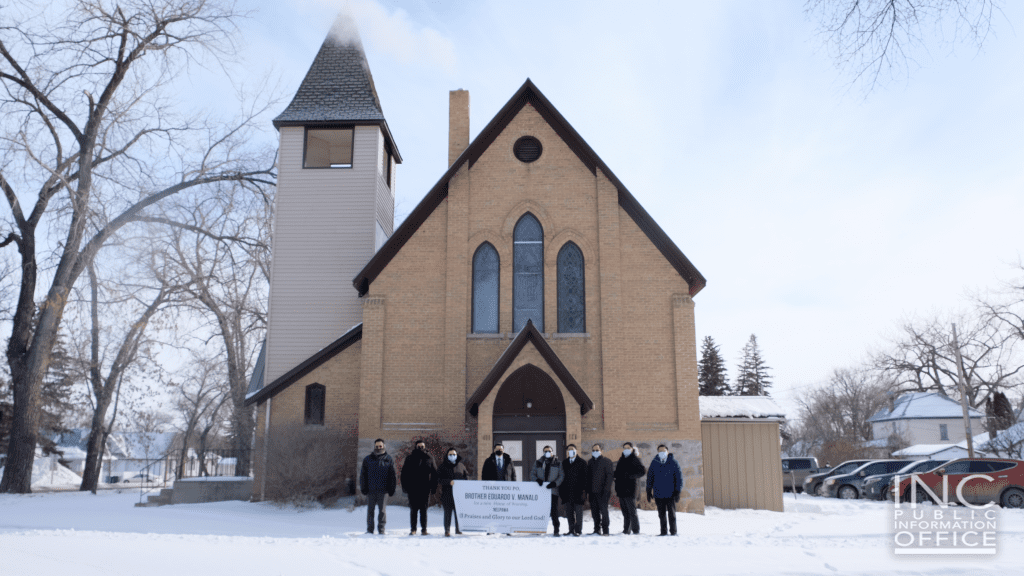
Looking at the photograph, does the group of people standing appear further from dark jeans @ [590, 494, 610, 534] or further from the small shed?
the small shed

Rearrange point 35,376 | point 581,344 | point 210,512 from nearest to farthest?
point 210,512 → point 581,344 → point 35,376

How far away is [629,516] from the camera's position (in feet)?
42.1

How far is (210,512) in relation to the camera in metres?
16.0

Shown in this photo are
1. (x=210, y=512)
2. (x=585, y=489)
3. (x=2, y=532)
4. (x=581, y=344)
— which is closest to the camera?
(x=2, y=532)

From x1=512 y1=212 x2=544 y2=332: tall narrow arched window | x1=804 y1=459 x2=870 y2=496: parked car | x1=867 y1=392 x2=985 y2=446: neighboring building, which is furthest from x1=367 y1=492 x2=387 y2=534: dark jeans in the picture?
x1=867 y1=392 x2=985 y2=446: neighboring building

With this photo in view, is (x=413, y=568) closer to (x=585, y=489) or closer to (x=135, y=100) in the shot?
(x=585, y=489)

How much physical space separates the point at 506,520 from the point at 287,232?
529 inches

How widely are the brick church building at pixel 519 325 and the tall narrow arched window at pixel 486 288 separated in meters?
0.04

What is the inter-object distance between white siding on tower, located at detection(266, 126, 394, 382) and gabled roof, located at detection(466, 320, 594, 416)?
671 cm

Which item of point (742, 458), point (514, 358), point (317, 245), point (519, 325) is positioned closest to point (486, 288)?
point (519, 325)

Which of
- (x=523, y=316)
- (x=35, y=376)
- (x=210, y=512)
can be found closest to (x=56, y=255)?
(x=35, y=376)

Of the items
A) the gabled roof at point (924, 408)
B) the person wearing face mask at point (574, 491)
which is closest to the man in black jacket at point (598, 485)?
the person wearing face mask at point (574, 491)

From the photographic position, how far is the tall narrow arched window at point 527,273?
18.6 metres

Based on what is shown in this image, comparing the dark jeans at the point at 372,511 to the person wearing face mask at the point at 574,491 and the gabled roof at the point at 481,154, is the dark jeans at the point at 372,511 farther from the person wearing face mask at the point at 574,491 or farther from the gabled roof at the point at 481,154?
the gabled roof at the point at 481,154
